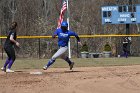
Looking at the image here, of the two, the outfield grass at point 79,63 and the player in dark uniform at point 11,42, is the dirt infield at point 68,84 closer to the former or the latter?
the player in dark uniform at point 11,42

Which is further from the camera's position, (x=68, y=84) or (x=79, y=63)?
(x=79, y=63)

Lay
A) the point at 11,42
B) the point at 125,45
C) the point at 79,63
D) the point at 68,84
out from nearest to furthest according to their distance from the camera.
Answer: the point at 68,84, the point at 11,42, the point at 79,63, the point at 125,45

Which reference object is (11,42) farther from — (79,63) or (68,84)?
(79,63)

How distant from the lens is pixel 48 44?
39031 millimetres

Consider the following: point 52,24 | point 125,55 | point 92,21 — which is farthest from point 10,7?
point 125,55

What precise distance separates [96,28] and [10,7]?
12.1 m

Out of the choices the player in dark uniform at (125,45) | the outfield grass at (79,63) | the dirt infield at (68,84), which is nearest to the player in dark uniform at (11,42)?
the dirt infield at (68,84)

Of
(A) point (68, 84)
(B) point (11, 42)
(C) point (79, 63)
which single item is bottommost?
(C) point (79, 63)

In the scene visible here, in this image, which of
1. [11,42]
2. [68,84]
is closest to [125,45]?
[11,42]

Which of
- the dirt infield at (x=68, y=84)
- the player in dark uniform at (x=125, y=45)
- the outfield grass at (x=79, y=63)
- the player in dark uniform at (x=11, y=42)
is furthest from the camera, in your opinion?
the player in dark uniform at (x=125, y=45)

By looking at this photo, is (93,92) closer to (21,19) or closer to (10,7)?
(21,19)

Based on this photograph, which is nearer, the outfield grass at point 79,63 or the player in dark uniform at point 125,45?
the outfield grass at point 79,63

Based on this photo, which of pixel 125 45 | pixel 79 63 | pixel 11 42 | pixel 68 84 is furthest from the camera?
pixel 125 45

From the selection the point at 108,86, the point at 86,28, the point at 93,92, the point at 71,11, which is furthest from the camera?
the point at 71,11
